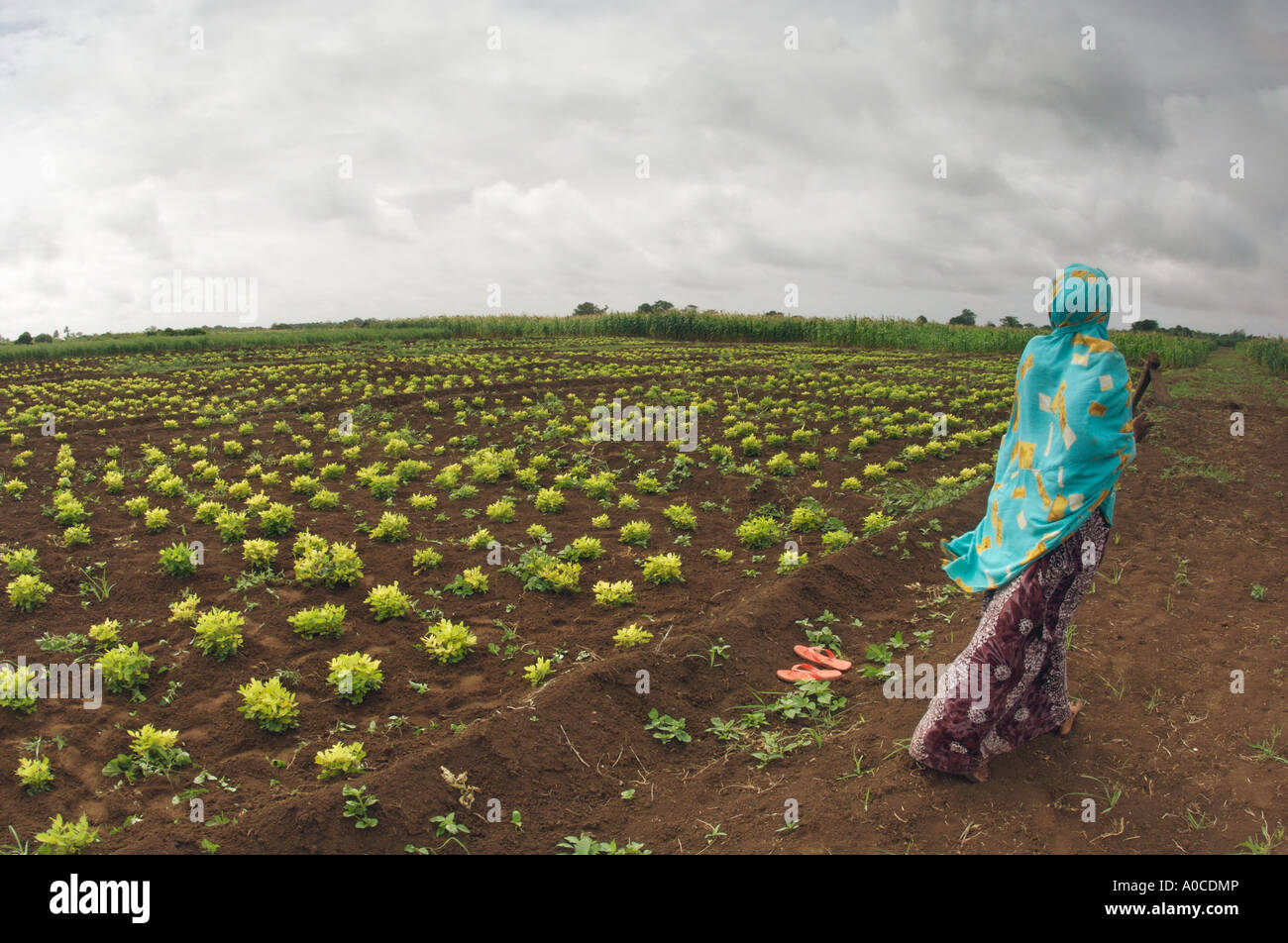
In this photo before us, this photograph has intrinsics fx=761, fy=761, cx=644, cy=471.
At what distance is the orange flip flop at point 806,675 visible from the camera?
5.50 metres

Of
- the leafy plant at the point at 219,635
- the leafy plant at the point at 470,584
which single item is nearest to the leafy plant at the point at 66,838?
the leafy plant at the point at 219,635

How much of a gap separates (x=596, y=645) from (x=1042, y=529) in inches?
135

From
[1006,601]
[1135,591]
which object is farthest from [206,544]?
[1135,591]

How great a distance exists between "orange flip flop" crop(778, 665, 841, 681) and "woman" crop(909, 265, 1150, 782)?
1.40 meters

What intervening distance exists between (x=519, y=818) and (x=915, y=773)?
2.17 metres

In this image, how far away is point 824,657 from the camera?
5.80m

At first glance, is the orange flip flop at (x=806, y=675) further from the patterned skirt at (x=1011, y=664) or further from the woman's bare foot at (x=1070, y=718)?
the woman's bare foot at (x=1070, y=718)

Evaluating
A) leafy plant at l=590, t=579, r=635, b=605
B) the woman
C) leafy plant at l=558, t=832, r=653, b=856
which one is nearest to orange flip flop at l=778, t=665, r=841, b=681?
the woman

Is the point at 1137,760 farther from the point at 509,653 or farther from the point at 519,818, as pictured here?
the point at 509,653

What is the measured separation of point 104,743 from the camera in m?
4.86

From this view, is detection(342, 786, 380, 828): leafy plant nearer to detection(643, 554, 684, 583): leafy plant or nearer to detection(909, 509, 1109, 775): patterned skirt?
detection(909, 509, 1109, 775): patterned skirt

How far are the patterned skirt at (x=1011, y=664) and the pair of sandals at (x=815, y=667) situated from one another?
4.84 feet

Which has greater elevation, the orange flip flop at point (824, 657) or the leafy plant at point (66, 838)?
the orange flip flop at point (824, 657)

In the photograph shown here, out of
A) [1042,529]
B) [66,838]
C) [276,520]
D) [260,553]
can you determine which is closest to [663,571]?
[1042,529]
